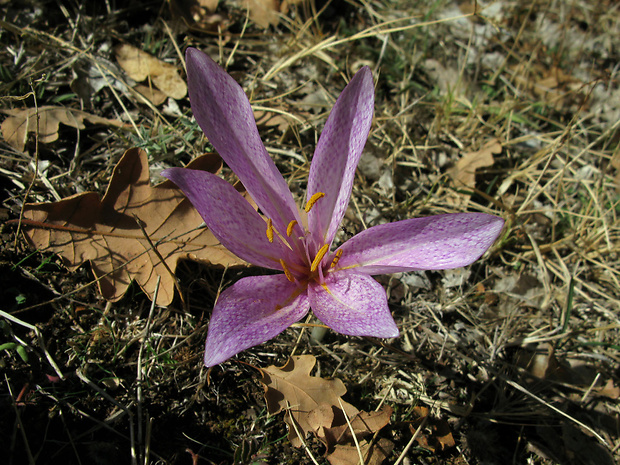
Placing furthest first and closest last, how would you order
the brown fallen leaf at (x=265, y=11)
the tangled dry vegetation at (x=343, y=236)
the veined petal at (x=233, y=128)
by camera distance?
the brown fallen leaf at (x=265, y=11)
the tangled dry vegetation at (x=343, y=236)
the veined petal at (x=233, y=128)

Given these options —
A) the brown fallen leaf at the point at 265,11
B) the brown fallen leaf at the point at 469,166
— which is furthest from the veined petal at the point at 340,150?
the brown fallen leaf at the point at 265,11

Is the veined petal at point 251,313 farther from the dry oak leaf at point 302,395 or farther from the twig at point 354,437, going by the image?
the twig at point 354,437

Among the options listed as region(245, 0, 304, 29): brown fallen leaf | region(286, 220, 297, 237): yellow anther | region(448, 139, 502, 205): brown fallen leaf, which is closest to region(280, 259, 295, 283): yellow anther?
region(286, 220, 297, 237): yellow anther

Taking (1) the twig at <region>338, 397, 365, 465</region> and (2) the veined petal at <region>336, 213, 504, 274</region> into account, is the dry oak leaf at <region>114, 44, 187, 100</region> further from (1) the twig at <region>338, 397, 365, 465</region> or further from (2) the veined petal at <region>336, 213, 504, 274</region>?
(1) the twig at <region>338, 397, 365, 465</region>

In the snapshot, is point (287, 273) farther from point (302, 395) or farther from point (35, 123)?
point (35, 123)

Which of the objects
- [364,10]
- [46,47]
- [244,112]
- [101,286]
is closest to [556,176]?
[364,10]

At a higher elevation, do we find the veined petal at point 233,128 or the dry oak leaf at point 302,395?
the veined petal at point 233,128

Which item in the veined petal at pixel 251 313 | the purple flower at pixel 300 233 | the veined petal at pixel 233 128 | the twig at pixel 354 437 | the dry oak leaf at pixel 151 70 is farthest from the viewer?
the dry oak leaf at pixel 151 70
